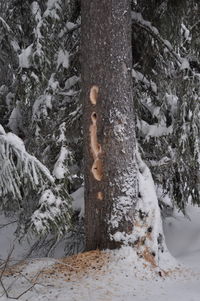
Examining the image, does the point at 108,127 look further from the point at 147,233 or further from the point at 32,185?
the point at 147,233

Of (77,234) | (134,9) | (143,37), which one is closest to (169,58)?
(143,37)

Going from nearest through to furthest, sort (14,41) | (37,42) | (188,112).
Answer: (188,112) → (37,42) → (14,41)

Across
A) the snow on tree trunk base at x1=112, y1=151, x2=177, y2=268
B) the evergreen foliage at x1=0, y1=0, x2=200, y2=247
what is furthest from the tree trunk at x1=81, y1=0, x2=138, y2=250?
the evergreen foliage at x1=0, y1=0, x2=200, y2=247

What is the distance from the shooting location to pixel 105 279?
169 inches

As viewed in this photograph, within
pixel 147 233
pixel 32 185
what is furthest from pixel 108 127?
pixel 147 233

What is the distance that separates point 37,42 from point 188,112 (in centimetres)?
231

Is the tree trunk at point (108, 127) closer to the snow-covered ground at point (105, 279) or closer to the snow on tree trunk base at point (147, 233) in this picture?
the snow on tree trunk base at point (147, 233)

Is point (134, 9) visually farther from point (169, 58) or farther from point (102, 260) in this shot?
point (102, 260)

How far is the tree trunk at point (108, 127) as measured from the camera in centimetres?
467

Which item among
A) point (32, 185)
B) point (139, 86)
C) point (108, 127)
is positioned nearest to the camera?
point (32, 185)

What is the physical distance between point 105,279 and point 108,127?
1655mm

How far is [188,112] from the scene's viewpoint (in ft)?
17.7

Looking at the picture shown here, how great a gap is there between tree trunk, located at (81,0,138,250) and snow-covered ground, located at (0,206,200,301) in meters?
0.26

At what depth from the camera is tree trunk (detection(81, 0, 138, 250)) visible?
4.67m
